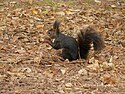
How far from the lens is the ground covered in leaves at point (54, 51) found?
558 centimetres

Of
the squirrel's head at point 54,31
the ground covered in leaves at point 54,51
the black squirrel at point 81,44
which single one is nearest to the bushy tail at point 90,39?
the black squirrel at point 81,44

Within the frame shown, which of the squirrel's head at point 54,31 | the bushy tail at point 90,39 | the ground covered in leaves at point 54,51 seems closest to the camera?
the ground covered in leaves at point 54,51

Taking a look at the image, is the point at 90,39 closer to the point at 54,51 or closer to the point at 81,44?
the point at 81,44

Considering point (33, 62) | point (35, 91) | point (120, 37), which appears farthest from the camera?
point (120, 37)

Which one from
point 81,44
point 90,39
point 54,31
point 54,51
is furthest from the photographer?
point 54,31

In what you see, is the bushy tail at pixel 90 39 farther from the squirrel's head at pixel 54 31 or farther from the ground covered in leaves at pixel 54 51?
the squirrel's head at pixel 54 31

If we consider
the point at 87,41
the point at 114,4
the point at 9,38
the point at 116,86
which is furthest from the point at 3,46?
the point at 114,4

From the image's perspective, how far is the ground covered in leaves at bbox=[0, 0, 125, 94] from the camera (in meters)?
5.58

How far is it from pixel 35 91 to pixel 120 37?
3390 millimetres

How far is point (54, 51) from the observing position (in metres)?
7.10

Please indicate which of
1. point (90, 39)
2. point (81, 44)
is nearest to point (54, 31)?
point (81, 44)

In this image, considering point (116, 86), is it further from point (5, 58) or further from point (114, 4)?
point (114, 4)

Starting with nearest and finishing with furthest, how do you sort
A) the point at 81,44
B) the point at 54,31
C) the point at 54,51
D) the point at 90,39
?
the point at 90,39 < the point at 81,44 < the point at 54,51 < the point at 54,31

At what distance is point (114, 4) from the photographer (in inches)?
429
